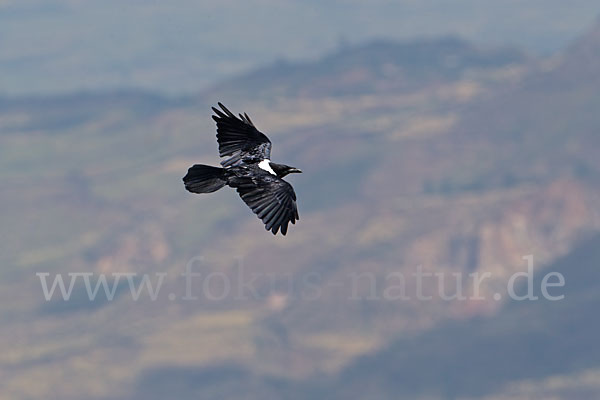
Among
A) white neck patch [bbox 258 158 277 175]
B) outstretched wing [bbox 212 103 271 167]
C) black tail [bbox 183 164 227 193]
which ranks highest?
outstretched wing [bbox 212 103 271 167]

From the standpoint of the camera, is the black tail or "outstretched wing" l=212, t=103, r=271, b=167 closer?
the black tail

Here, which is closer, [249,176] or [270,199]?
[270,199]

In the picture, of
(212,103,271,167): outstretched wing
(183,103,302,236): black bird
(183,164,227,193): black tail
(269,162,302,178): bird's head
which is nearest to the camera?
(183,103,302,236): black bird

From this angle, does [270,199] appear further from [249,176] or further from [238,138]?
[238,138]

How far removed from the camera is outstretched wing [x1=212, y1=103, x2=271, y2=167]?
44.8 meters

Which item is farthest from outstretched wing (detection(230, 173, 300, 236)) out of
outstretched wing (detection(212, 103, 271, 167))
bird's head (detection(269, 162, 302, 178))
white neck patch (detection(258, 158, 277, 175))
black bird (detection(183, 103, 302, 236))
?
outstretched wing (detection(212, 103, 271, 167))

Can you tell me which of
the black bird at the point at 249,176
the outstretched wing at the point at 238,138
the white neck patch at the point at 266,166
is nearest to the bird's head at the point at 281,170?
the black bird at the point at 249,176

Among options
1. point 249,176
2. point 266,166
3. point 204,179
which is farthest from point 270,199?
point 266,166

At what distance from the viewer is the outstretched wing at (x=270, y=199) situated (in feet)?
127

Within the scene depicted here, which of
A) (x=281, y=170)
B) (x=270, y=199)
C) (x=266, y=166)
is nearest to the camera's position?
(x=270, y=199)

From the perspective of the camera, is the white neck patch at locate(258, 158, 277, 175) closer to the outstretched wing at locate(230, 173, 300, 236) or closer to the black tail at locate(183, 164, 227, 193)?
the outstretched wing at locate(230, 173, 300, 236)

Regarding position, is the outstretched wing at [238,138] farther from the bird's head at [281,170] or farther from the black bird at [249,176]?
the bird's head at [281,170]

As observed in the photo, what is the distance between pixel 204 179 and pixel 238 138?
180 inches

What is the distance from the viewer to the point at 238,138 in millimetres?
45406
